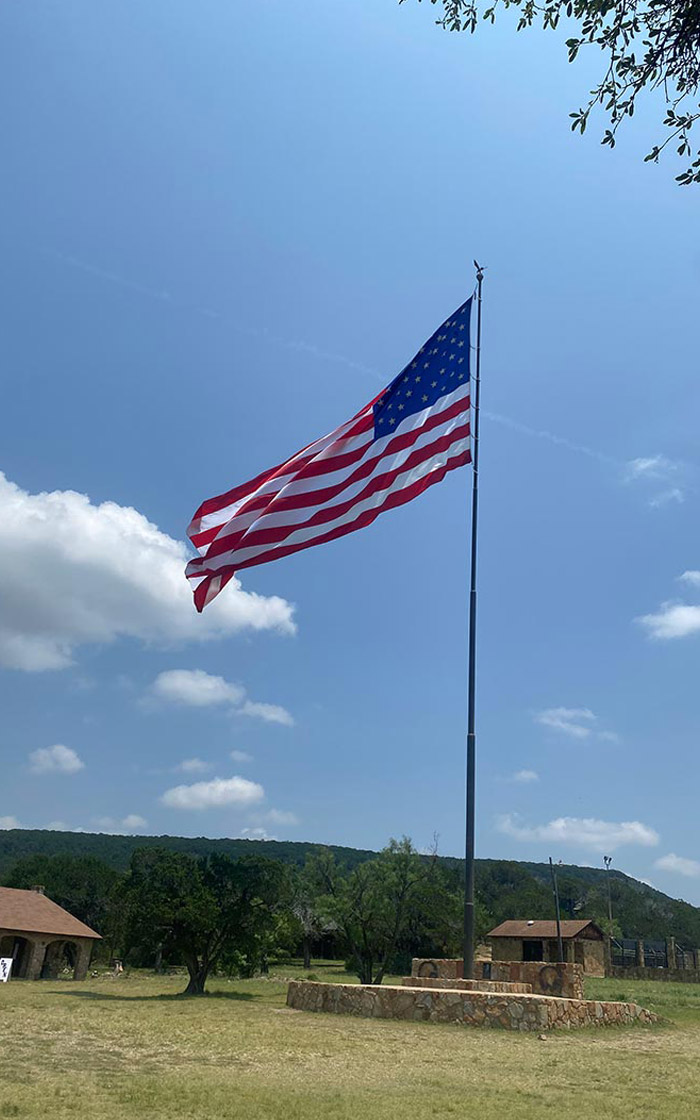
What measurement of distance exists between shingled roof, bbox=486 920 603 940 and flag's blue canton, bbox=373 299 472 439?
163 ft

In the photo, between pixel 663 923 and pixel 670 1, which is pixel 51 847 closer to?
pixel 663 923

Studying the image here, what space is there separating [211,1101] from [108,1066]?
2.75 meters

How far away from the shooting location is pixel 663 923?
103 meters

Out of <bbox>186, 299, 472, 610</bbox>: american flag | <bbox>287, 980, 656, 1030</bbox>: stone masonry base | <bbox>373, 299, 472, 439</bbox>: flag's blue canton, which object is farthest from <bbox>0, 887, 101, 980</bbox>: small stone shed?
<bbox>373, 299, 472, 439</bbox>: flag's blue canton

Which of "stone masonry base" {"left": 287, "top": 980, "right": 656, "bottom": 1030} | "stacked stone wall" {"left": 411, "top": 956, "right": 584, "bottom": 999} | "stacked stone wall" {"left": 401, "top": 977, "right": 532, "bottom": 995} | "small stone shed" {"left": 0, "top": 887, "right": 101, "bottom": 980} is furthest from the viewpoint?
"small stone shed" {"left": 0, "top": 887, "right": 101, "bottom": 980}

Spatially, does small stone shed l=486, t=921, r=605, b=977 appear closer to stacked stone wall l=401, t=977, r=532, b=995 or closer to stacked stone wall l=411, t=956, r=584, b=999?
stacked stone wall l=411, t=956, r=584, b=999

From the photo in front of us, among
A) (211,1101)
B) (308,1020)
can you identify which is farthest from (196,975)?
(211,1101)

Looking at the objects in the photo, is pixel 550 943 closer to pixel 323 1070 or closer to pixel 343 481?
pixel 343 481

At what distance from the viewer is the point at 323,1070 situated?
1073 cm

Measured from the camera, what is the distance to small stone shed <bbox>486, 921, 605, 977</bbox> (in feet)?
192

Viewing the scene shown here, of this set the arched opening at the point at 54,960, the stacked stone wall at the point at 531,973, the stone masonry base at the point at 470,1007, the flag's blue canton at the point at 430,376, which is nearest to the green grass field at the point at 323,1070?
the stone masonry base at the point at 470,1007

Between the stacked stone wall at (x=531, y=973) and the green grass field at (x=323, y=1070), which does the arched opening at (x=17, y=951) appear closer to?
the stacked stone wall at (x=531, y=973)

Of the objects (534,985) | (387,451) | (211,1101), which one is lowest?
(211,1101)

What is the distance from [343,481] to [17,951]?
38.0 meters
